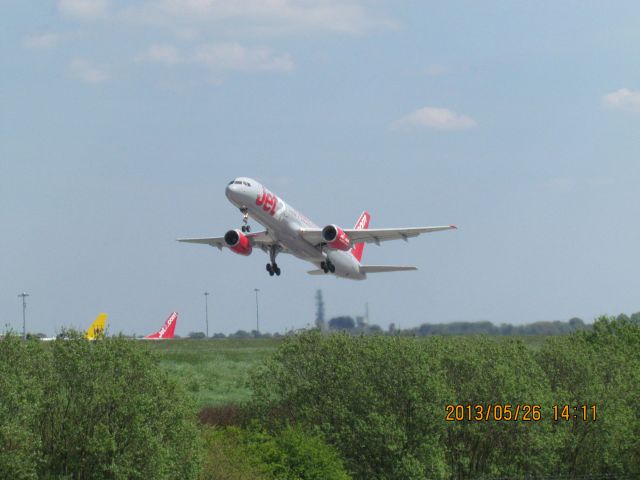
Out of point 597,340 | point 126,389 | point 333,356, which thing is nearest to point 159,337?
point 597,340

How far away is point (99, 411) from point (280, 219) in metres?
23.9

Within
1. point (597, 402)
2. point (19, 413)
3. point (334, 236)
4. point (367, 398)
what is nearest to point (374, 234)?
point (334, 236)

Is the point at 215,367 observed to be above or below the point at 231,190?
below

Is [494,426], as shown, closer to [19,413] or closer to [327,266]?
[327,266]

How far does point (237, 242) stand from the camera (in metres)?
82.4

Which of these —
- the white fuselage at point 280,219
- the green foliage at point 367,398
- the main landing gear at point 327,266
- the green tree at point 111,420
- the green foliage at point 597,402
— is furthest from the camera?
the main landing gear at point 327,266

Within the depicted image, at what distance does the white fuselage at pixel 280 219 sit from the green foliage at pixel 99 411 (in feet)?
51.4

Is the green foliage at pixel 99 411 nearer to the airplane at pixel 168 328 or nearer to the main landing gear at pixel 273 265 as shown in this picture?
the main landing gear at pixel 273 265

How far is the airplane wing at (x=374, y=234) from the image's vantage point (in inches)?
3127

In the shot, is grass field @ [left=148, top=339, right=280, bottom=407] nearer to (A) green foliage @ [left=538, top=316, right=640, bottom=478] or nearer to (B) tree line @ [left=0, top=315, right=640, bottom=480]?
(B) tree line @ [left=0, top=315, right=640, bottom=480]

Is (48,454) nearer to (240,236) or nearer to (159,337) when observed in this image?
(240,236)

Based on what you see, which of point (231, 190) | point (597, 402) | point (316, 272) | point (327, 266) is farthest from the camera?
point (316, 272)

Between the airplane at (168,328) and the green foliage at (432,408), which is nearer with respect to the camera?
the green foliage at (432,408)

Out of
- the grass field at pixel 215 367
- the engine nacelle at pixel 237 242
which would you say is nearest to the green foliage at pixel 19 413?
the grass field at pixel 215 367
